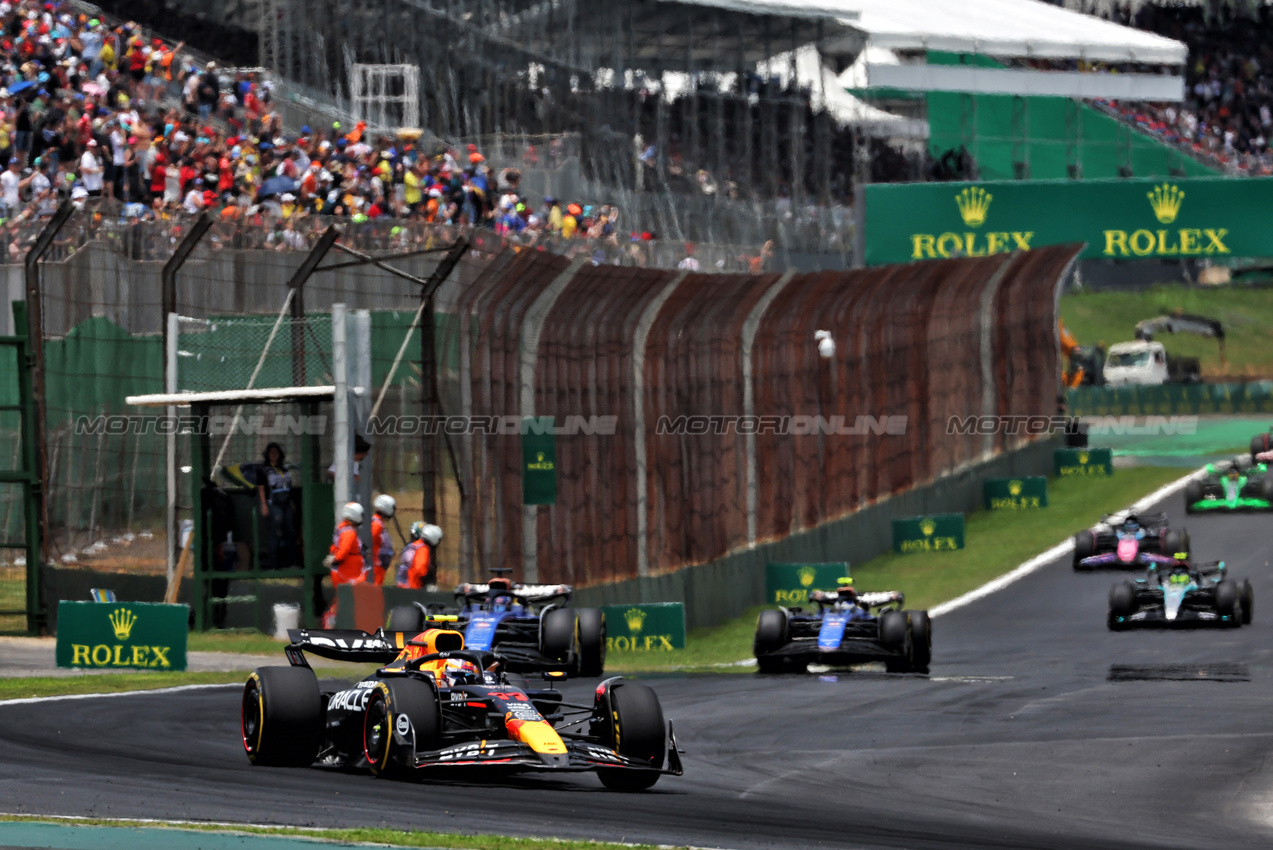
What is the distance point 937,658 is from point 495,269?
5695 millimetres

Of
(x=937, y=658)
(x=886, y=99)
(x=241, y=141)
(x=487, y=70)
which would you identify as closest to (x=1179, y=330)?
(x=886, y=99)

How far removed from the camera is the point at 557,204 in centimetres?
3222

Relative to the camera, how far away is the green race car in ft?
98.2

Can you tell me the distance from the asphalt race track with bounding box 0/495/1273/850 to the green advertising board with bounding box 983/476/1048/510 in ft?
41.2

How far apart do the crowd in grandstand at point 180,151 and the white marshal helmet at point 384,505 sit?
5.41 m

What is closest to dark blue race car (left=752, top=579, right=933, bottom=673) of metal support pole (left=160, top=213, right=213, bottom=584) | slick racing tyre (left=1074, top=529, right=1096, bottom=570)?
metal support pole (left=160, top=213, right=213, bottom=584)

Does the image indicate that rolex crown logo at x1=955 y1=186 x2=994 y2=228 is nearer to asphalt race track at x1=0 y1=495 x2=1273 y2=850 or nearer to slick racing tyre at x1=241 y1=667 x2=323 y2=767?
asphalt race track at x1=0 y1=495 x2=1273 y2=850

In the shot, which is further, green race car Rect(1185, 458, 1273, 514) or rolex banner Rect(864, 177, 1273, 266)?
rolex banner Rect(864, 177, 1273, 266)

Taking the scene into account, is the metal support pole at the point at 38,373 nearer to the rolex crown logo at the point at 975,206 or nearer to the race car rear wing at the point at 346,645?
the race car rear wing at the point at 346,645

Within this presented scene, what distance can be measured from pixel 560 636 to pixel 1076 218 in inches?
987

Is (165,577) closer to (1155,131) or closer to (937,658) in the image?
(937,658)

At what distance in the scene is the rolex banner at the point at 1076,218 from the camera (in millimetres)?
38781

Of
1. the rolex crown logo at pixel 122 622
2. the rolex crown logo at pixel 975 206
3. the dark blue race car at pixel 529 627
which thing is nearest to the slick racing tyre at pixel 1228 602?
the dark blue race car at pixel 529 627

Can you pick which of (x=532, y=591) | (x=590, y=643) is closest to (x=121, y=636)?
(x=532, y=591)
